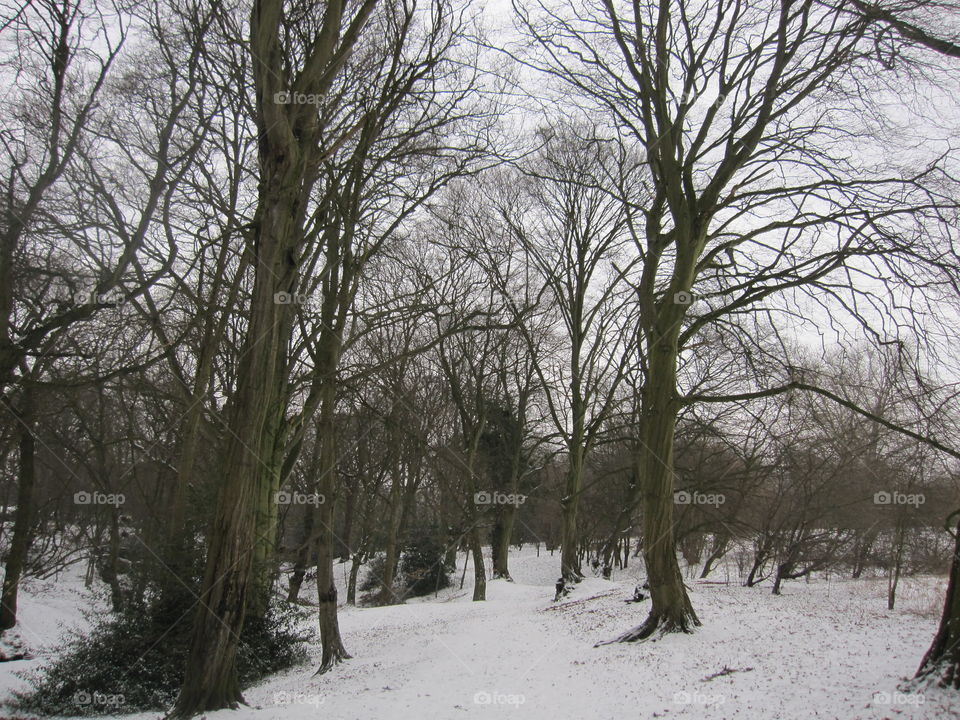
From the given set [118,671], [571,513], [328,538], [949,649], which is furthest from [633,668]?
[571,513]

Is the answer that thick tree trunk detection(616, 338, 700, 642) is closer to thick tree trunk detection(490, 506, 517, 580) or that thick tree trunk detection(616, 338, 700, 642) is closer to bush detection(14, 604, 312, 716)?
bush detection(14, 604, 312, 716)

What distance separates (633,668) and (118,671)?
22.4 feet

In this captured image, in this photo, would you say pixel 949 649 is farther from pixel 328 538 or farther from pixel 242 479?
pixel 328 538

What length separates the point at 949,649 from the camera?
578 centimetres

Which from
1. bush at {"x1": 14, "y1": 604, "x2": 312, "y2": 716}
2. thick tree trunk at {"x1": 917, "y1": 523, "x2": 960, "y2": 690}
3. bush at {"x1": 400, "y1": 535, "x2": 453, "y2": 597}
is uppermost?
thick tree trunk at {"x1": 917, "y1": 523, "x2": 960, "y2": 690}

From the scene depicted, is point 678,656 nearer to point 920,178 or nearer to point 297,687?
point 297,687

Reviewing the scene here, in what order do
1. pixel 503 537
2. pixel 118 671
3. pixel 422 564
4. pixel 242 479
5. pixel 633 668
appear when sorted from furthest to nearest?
1. pixel 422 564
2. pixel 503 537
3. pixel 118 671
4. pixel 633 668
5. pixel 242 479

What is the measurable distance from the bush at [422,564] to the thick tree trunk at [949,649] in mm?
25055

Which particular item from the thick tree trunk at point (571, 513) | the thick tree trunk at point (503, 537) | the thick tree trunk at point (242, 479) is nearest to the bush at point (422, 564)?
the thick tree trunk at point (503, 537)

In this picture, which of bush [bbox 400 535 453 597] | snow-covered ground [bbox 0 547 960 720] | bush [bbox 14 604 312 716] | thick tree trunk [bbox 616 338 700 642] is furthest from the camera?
bush [bbox 400 535 453 597]

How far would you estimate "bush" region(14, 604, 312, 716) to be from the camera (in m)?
8.31

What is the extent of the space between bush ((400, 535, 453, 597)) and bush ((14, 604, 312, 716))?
20.8 m

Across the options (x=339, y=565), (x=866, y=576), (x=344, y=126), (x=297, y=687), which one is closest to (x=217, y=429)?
(x=297, y=687)

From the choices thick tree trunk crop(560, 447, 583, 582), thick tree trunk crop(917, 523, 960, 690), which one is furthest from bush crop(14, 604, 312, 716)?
thick tree trunk crop(560, 447, 583, 582)
